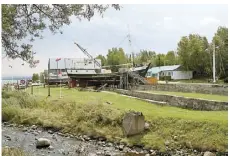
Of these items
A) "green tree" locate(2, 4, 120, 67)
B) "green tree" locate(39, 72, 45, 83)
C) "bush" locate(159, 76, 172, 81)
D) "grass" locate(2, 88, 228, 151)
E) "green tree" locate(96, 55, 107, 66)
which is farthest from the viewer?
"bush" locate(159, 76, 172, 81)

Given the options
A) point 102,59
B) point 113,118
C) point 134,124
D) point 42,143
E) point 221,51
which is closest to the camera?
point 221,51

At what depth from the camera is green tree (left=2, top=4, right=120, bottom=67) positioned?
3.15 m

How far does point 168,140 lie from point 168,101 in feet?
3.90

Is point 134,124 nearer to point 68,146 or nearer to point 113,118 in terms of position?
point 113,118

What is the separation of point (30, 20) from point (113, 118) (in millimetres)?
2100

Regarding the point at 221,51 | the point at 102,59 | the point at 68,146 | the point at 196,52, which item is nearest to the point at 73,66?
the point at 102,59

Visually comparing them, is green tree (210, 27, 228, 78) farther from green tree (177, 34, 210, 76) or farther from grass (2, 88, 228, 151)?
grass (2, 88, 228, 151)

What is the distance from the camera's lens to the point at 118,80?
18.6 feet

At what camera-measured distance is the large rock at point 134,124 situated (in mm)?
4504

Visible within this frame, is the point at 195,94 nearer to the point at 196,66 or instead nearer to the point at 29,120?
the point at 196,66

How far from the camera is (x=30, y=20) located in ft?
11.0

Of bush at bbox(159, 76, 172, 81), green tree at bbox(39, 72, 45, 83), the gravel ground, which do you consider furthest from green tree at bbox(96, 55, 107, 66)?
bush at bbox(159, 76, 172, 81)

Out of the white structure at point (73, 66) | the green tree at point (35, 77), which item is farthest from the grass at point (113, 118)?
the green tree at point (35, 77)

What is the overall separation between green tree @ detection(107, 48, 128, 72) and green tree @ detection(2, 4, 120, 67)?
74cm
